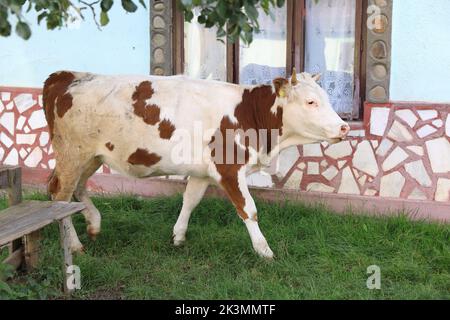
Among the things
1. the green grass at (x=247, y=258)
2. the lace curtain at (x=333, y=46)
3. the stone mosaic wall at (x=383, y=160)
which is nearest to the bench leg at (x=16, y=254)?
the green grass at (x=247, y=258)

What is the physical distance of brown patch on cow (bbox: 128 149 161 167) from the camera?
5359 mm

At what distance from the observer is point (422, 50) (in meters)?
6.23

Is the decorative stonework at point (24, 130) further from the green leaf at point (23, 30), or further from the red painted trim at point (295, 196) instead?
the green leaf at point (23, 30)

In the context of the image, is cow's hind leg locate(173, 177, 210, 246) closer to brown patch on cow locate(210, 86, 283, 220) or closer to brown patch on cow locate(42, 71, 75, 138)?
brown patch on cow locate(210, 86, 283, 220)

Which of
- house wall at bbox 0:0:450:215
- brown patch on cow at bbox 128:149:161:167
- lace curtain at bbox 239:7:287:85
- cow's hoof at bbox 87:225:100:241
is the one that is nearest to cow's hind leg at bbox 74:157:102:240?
cow's hoof at bbox 87:225:100:241

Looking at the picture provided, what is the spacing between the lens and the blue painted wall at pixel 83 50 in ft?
23.6

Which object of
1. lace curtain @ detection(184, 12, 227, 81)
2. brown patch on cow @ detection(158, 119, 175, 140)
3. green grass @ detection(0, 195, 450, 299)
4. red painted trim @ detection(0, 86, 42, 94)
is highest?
lace curtain @ detection(184, 12, 227, 81)

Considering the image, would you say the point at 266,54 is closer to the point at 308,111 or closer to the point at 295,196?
the point at 295,196

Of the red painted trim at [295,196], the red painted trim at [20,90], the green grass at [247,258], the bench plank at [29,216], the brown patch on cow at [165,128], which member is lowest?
the green grass at [247,258]

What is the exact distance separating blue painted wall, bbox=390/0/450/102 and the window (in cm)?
40

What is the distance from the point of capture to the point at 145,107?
534cm

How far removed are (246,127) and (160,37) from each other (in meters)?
2.12

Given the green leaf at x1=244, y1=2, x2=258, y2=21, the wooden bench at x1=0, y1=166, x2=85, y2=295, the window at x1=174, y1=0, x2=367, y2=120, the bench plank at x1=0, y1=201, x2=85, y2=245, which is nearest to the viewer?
the green leaf at x1=244, y1=2, x2=258, y2=21

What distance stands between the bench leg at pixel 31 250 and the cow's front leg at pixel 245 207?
4.88ft
